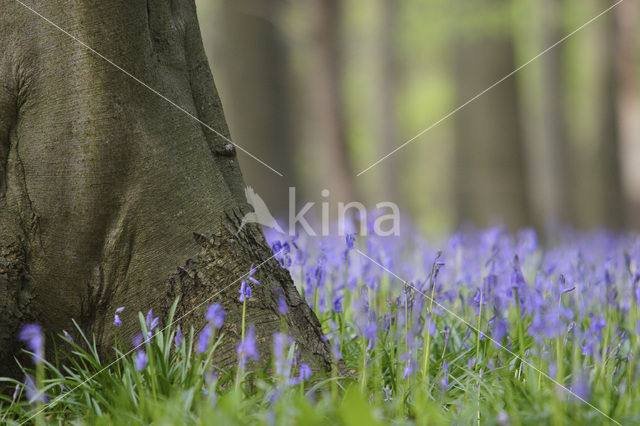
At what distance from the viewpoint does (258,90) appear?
7.64 meters

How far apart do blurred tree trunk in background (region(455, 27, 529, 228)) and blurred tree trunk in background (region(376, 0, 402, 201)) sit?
3.83 ft

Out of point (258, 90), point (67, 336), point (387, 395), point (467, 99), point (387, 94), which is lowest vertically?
point (387, 395)

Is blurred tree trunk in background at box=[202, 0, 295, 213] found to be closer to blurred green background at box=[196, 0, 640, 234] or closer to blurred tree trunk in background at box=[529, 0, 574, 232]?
blurred green background at box=[196, 0, 640, 234]

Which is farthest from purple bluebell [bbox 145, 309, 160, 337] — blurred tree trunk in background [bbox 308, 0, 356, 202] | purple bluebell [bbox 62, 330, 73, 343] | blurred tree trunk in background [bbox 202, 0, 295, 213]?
blurred tree trunk in background [bbox 308, 0, 356, 202]

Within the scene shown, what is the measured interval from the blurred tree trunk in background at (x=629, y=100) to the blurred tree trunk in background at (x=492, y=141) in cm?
141

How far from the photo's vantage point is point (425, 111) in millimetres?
20500

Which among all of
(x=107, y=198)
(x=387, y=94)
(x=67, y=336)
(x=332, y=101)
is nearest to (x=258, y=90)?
(x=332, y=101)

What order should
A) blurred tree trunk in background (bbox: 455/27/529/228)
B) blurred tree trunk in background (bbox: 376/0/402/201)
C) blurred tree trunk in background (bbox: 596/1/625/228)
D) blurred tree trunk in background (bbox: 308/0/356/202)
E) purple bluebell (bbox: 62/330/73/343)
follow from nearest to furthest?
purple bluebell (bbox: 62/330/73/343) → blurred tree trunk in background (bbox: 308/0/356/202) → blurred tree trunk in background (bbox: 455/27/529/228) → blurred tree trunk in background (bbox: 376/0/402/201) → blurred tree trunk in background (bbox: 596/1/625/228)

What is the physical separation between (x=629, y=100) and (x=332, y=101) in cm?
431

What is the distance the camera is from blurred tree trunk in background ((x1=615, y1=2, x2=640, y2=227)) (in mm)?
8414

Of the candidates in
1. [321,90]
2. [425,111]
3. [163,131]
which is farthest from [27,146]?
[425,111]

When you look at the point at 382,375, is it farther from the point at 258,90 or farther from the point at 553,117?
the point at 553,117

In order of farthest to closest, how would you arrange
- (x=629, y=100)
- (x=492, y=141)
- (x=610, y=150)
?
(x=610, y=150) → (x=492, y=141) → (x=629, y=100)

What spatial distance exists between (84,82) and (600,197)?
10.3m
